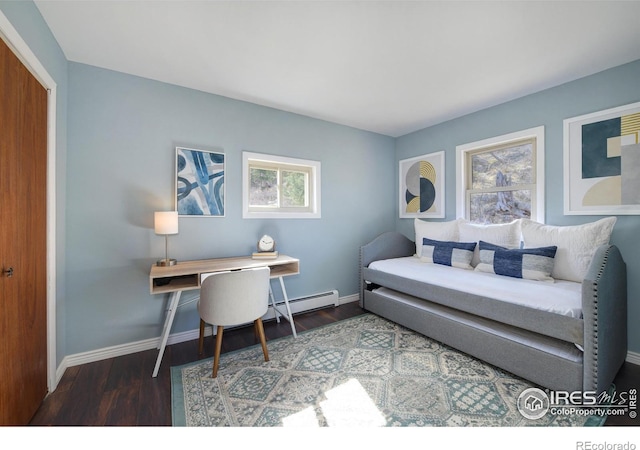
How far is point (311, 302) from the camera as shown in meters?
3.22

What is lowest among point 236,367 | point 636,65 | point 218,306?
point 236,367

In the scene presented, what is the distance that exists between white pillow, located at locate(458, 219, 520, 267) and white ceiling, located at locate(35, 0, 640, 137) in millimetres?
1388

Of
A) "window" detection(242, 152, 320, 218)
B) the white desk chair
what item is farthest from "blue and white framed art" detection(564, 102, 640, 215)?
the white desk chair

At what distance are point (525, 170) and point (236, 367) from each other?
3.47 metres

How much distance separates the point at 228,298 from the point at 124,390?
0.90 metres

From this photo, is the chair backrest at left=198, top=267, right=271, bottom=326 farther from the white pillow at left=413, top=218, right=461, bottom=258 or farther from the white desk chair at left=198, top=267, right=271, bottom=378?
the white pillow at left=413, top=218, right=461, bottom=258

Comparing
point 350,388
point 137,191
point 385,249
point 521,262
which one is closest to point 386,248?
point 385,249

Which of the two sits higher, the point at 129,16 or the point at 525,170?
the point at 129,16

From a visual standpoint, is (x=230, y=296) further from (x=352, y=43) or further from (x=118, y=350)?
(x=352, y=43)

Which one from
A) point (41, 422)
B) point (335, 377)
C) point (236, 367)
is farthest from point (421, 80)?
point (41, 422)

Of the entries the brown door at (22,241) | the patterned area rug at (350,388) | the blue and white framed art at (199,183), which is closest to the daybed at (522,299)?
the patterned area rug at (350,388)

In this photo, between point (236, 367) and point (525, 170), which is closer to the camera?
point (236, 367)

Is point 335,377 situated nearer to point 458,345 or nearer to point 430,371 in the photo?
point 430,371

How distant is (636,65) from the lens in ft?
6.80
